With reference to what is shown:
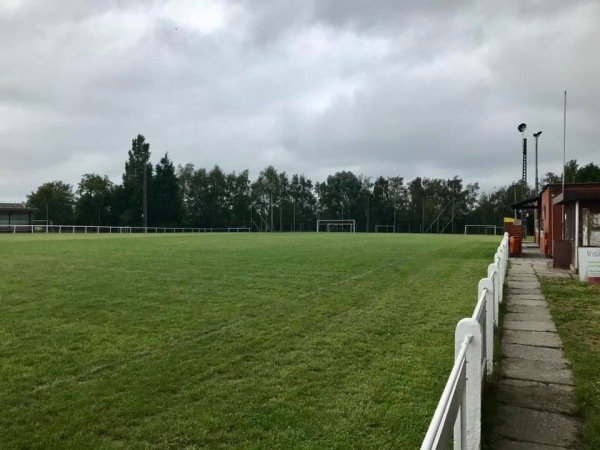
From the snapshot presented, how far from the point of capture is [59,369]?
451 cm

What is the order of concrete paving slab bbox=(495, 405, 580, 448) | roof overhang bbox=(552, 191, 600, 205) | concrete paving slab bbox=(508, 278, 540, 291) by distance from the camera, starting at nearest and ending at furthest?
concrete paving slab bbox=(495, 405, 580, 448) → concrete paving slab bbox=(508, 278, 540, 291) → roof overhang bbox=(552, 191, 600, 205)

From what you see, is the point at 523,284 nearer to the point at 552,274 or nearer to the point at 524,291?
the point at 524,291

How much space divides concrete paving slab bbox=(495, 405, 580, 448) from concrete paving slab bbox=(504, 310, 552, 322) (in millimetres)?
3561

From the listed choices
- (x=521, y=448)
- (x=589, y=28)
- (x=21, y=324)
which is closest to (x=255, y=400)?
(x=521, y=448)

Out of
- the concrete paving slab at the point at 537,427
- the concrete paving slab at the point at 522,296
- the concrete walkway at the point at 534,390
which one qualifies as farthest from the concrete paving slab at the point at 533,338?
the concrete paving slab at the point at 522,296

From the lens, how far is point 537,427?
133 inches

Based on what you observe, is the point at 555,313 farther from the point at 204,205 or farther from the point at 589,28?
the point at 204,205

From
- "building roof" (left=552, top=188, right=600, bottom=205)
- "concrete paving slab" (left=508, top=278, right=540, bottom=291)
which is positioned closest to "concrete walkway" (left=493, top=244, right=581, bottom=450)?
"concrete paving slab" (left=508, top=278, right=540, bottom=291)

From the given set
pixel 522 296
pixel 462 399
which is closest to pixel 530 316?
pixel 522 296

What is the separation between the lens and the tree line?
70.4 m

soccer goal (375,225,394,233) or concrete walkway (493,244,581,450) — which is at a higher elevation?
soccer goal (375,225,394,233)

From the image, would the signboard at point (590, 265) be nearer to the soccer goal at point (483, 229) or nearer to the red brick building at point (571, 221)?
the red brick building at point (571, 221)

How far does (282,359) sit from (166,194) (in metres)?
69.9

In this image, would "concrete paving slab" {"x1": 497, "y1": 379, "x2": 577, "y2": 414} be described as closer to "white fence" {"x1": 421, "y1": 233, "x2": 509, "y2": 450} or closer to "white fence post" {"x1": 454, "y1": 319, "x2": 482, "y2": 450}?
"white fence" {"x1": 421, "y1": 233, "x2": 509, "y2": 450}
